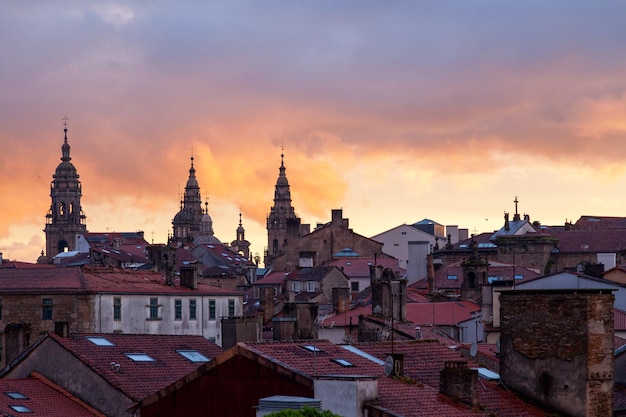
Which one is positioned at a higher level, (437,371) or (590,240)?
(590,240)

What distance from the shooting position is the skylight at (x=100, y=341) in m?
55.6

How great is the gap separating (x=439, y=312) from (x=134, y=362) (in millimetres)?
40257

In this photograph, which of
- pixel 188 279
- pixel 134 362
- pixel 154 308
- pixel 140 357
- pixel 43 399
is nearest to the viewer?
pixel 43 399

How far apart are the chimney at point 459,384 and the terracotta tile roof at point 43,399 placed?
36.4 ft

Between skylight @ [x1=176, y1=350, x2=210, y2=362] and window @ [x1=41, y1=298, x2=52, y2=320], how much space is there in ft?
69.2

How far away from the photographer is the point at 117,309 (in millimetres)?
80688

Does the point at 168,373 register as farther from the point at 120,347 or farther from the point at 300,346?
the point at 300,346

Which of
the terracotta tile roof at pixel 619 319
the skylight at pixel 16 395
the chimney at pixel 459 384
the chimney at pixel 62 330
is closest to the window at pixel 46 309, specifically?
the chimney at pixel 62 330

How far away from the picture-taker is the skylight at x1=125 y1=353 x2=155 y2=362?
55.1 meters

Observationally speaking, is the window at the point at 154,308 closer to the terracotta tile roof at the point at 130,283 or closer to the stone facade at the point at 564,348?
the terracotta tile roof at the point at 130,283

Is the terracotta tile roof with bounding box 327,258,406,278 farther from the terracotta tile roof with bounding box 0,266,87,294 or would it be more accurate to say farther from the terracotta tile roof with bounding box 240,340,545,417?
the terracotta tile roof with bounding box 240,340,545,417

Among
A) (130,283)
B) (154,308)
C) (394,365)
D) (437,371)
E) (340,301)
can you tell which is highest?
(130,283)

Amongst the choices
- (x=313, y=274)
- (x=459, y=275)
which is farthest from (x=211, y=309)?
(x=459, y=275)

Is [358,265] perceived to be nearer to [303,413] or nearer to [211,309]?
[211,309]
